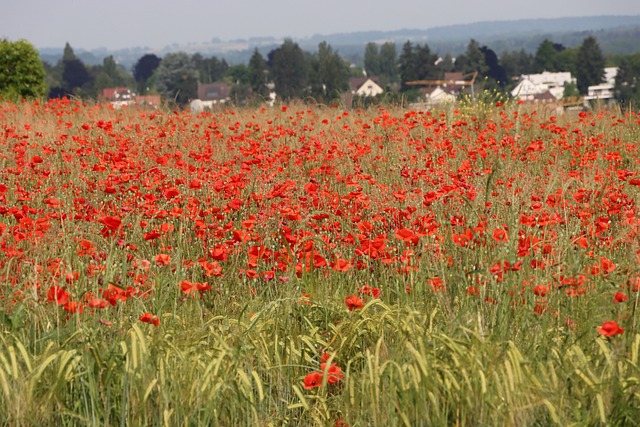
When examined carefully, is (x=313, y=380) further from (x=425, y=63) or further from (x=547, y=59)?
(x=547, y=59)

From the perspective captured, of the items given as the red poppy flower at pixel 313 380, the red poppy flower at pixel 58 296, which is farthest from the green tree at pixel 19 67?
the red poppy flower at pixel 313 380

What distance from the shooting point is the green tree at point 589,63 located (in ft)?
327

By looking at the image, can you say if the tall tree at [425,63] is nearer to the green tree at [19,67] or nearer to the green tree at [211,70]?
the green tree at [211,70]

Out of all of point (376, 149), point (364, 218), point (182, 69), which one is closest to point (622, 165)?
point (376, 149)

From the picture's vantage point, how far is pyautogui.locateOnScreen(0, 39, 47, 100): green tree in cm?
1920

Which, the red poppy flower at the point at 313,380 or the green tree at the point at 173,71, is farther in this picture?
the green tree at the point at 173,71

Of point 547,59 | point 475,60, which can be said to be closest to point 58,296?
point 475,60

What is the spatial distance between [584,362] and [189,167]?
3.77 meters

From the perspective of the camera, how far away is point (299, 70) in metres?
95.6

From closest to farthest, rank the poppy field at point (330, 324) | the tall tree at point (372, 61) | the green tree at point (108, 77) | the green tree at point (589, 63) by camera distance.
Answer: the poppy field at point (330, 324) < the green tree at point (589, 63) < the green tree at point (108, 77) < the tall tree at point (372, 61)

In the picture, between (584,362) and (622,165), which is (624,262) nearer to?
(584,362)

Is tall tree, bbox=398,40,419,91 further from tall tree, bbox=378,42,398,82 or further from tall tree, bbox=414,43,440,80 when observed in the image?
tall tree, bbox=378,42,398,82

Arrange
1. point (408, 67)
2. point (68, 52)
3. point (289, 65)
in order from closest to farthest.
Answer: point (289, 65), point (408, 67), point (68, 52)

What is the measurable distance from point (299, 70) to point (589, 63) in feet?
120
